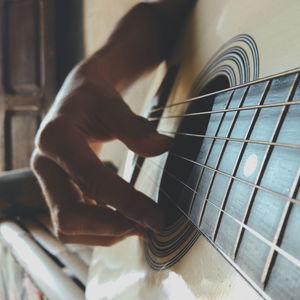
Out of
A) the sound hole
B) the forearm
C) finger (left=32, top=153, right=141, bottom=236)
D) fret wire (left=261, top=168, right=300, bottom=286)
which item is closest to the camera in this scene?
fret wire (left=261, top=168, right=300, bottom=286)

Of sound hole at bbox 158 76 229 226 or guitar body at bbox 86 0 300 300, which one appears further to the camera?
sound hole at bbox 158 76 229 226

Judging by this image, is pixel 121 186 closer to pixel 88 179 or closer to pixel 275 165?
pixel 88 179

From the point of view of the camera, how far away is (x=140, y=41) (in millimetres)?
782

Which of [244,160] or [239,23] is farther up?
[239,23]

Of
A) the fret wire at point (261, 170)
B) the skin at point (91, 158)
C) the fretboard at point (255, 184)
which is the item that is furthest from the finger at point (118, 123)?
the fret wire at point (261, 170)

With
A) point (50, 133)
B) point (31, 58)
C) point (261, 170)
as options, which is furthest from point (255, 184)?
point (31, 58)

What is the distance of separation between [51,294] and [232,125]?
455 mm

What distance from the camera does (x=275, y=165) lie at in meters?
0.27

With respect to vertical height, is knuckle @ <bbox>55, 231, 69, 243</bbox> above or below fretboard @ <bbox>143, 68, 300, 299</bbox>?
below

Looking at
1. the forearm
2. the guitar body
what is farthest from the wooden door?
the guitar body

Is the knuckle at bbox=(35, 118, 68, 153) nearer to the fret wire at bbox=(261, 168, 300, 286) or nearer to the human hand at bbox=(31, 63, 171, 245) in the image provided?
the human hand at bbox=(31, 63, 171, 245)

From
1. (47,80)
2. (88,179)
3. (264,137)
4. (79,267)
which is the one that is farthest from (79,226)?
(47,80)

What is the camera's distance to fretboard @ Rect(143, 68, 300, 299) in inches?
9.5

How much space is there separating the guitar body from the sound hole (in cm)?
1
